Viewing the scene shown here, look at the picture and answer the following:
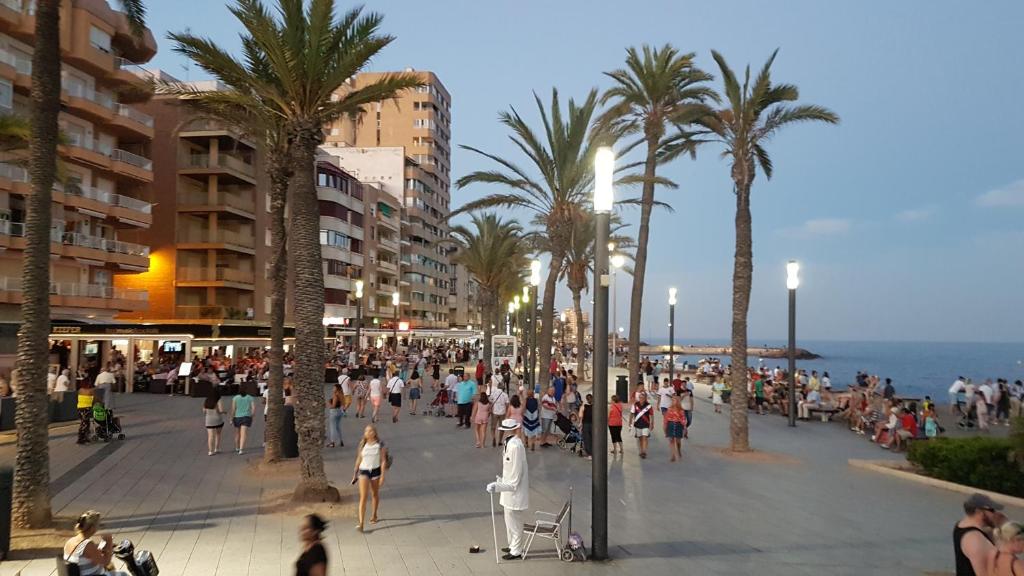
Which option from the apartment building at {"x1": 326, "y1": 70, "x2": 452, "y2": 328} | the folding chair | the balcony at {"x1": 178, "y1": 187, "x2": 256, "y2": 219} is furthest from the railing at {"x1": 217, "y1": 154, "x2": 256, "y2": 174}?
the folding chair

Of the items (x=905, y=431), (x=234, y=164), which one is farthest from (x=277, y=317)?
(x=234, y=164)

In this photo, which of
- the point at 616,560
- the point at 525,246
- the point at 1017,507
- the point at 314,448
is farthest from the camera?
the point at 525,246

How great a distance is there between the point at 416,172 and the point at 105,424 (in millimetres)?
71202

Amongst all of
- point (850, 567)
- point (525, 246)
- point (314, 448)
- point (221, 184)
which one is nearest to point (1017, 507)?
point (850, 567)

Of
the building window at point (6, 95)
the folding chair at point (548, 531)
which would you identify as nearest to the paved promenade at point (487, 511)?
the folding chair at point (548, 531)

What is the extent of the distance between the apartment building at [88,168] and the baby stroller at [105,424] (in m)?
15.9

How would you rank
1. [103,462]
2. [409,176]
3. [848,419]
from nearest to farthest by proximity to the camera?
[103,462] → [848,419] → [409,176]

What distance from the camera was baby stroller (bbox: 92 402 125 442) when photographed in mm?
16219

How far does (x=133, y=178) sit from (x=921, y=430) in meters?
37.4

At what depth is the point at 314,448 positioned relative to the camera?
426 inches

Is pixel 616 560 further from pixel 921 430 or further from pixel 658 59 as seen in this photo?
pixel 658 59

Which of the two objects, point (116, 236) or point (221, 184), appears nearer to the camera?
point (116, 236)

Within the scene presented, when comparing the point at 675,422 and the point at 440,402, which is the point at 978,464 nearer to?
the point at 675,422

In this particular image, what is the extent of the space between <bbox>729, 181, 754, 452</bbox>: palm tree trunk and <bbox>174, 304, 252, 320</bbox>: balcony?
34.4m
